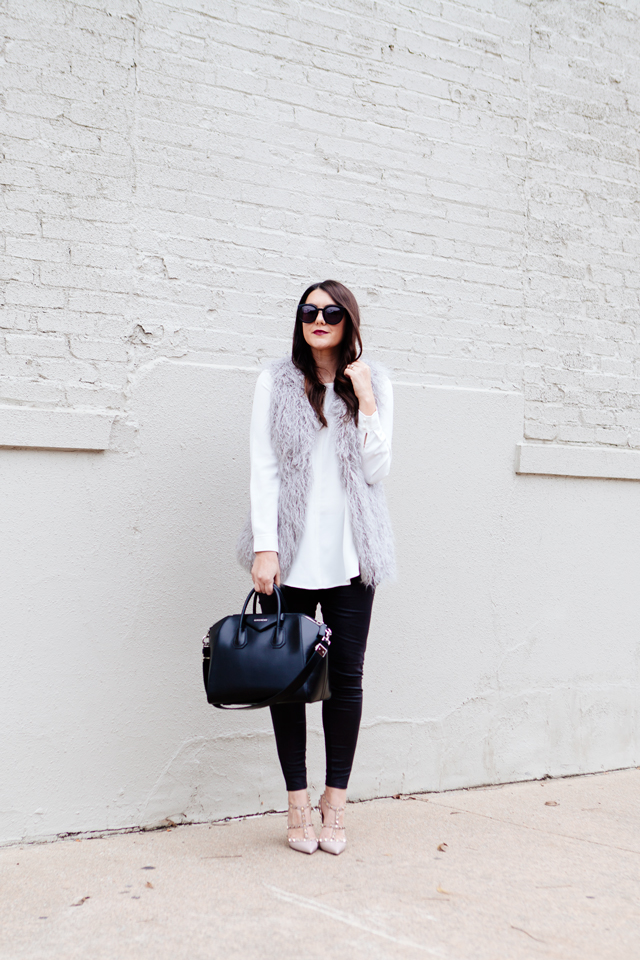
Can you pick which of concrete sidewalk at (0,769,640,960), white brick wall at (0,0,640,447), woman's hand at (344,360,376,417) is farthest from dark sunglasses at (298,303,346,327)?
concrete sidewalk at (0,769,640,960)

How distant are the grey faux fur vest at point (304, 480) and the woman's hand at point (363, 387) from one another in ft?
0.33

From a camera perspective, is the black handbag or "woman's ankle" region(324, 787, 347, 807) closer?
the black handbag

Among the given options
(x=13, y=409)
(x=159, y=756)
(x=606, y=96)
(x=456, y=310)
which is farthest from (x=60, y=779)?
(x=606, y=96)

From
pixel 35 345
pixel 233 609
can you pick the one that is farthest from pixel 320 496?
pixel 35 345

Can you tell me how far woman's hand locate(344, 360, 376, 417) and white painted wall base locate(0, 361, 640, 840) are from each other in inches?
26.5

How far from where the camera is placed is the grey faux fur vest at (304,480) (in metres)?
3.15

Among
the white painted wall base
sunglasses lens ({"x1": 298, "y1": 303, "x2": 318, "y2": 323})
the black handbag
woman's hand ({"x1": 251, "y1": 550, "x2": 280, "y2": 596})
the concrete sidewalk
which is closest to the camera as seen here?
the concrete sidewalk

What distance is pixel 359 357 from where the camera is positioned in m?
3.32

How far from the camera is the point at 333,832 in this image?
317 cm

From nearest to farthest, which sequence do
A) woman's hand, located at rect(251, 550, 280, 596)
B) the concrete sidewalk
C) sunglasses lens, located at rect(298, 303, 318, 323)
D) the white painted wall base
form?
the concrete sidewalk < woman's hand, located at rect(251, 550, 280, 596) < sunglasses lens, located at rect(298, 303, 318, 323) < the white painted wall base

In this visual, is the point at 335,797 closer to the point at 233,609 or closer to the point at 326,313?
the point at 233,609

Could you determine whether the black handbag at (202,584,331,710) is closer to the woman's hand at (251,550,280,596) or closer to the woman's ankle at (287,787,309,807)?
the woman's hand at (251,550,280,596)

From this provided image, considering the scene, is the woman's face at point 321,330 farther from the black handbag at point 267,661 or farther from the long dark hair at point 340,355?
the black handbag at point 267,661

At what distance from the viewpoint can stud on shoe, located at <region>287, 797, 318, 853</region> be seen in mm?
3119
